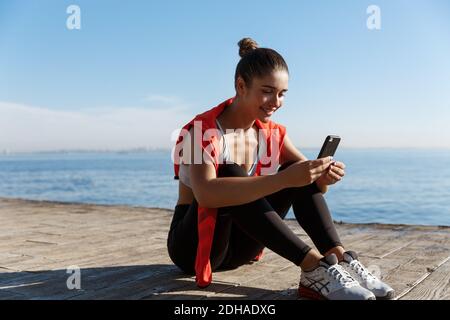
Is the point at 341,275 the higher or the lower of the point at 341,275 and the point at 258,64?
the lower

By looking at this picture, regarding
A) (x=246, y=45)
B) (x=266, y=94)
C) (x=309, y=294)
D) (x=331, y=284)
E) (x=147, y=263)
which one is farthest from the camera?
(x=147, y=263)

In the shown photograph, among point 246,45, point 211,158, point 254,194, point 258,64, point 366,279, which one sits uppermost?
point 246,45

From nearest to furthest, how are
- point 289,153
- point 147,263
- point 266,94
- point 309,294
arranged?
point 309,294, point 266,94, point 289,153, point 147,263

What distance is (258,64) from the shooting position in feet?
6.72

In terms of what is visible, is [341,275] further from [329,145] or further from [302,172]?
[329,145]

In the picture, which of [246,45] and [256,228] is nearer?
[256,228]

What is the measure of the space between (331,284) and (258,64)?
1.01 meters

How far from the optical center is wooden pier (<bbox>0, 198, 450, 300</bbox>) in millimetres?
2145

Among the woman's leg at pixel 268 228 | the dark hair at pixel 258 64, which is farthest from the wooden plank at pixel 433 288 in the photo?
the dark hair at pixel 258 64

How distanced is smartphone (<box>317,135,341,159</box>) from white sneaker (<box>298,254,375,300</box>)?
1.58 feet

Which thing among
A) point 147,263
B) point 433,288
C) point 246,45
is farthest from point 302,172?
point 147,263

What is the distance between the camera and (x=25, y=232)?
4055mm
